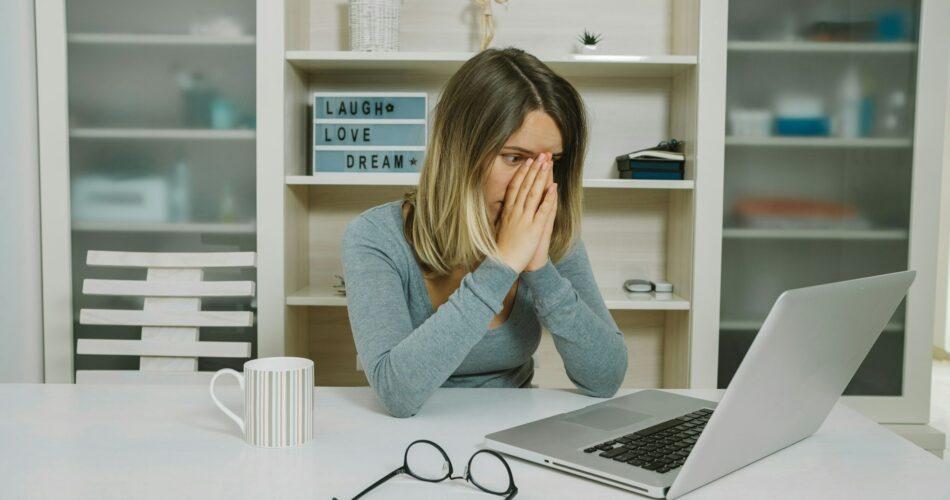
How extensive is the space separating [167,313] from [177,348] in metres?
0.10

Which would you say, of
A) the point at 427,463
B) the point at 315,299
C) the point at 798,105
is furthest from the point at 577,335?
the point at 798,105

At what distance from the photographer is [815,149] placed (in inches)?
88.7

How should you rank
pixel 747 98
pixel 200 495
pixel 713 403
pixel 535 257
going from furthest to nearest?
pixel 747 98
pixel 535 257
pixel 713 403
pixel 200 495

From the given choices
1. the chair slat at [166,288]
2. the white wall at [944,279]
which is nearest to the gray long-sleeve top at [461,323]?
the chair slat at [166,288]

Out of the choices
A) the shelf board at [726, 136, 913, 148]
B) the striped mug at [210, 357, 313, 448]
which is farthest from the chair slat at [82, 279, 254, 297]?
the shelf board at [726, 136, 913, 148]

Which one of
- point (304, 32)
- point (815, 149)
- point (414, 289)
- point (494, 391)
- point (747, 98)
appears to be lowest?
point (494, 391)

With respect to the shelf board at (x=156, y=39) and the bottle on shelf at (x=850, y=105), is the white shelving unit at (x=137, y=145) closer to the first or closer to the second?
the shelf board at (x=156, y=39)

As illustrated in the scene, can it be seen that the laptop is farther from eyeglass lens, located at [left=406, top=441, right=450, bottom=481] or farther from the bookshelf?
the bookshelf

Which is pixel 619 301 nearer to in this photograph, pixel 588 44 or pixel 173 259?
pixel 588 44

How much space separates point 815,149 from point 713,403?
1370 mm

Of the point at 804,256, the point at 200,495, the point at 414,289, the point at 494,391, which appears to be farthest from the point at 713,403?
the point at 804,256

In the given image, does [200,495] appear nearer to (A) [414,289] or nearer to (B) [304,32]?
(A) [414,289]

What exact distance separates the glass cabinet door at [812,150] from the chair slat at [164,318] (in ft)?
4.53

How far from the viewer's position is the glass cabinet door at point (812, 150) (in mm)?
2225
